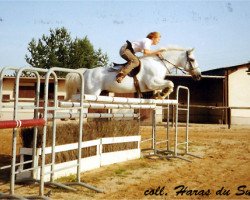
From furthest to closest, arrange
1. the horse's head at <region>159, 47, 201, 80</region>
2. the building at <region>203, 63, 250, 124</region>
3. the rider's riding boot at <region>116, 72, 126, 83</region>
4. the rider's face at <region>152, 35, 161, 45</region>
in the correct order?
the building at <region>203, 63, 250, 124</region>, the horse's head at <region>159, 47, 201, 80</region>, the rider's face at <region>152, 35, 161, 45</region>, the rider's riding boot at <region>116, 72, 126, 83</region>

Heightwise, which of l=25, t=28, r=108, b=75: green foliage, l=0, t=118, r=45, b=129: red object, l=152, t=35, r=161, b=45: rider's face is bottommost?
l=0, t=118, r=45, b=129: red object

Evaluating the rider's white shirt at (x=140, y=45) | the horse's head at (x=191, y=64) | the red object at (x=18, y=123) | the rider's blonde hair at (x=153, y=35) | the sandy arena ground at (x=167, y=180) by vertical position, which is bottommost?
the sandy arena ground at (x=167, y=180)

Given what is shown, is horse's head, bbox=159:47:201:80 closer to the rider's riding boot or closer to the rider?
the rider

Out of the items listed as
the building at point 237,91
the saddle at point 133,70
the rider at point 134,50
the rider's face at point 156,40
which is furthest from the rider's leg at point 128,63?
the building at point 237,91

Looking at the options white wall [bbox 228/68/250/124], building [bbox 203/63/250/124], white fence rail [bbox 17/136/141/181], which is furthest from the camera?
white wall [bbox 228/68/250/124]

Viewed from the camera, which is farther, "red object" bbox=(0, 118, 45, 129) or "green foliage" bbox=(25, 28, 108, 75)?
"green foliage" bbox=(25, 28, 108, 75)

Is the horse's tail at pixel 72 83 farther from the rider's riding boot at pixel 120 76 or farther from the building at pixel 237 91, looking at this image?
the building at pixel 237 91

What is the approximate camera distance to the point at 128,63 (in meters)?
7.62

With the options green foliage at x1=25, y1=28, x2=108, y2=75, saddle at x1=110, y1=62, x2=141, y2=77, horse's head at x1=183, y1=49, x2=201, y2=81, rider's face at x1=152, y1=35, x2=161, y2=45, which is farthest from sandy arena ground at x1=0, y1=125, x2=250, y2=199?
green foliage at x1=25, y1=28, x2=108, y2=75

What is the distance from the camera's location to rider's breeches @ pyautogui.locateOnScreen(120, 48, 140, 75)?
7547 mm

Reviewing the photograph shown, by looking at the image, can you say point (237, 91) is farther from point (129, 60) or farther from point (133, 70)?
point (129, 60)

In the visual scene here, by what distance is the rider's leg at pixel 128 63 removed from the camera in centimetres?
754

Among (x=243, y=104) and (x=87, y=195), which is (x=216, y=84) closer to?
(x=243, y=104)

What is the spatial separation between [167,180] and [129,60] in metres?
2.91
